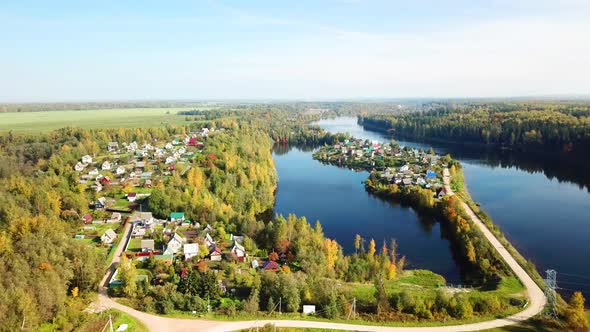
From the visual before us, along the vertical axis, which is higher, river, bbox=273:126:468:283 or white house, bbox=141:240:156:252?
white house, bbox=141:240:156:252

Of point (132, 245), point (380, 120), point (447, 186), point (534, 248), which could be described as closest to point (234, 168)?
point (132, 245)

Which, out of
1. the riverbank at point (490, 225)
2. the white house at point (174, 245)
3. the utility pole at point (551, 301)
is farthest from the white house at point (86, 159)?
the utility pole at point (551, 301)

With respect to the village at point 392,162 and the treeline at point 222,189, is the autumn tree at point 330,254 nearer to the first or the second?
the treeline at point 222,189

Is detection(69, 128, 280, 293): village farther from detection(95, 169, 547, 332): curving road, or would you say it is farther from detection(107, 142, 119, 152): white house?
detection(107, 142, 119, 152): white house

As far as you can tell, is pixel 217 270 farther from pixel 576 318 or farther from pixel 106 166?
pixel 106 166

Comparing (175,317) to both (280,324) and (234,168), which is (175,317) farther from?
(234,168)

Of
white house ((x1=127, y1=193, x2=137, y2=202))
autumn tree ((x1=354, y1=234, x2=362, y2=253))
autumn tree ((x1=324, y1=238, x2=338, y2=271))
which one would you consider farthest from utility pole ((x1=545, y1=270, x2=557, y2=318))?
white house ((x1=127, y1=193, x2=137, y2=202))
